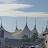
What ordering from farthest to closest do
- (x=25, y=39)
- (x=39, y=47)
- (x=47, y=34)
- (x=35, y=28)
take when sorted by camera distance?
(x=35, y=28) < (x=25, y=39) < (x=39, y=47) < (x=47, y=34)

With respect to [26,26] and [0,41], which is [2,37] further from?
[26,26]

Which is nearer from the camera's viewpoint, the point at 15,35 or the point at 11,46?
the point at 11,46

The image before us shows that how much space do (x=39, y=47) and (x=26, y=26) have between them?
94.0 ft

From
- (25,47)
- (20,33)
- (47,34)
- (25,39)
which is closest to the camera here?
(47,34)

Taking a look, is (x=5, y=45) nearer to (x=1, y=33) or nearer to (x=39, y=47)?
(x=1, y=33)

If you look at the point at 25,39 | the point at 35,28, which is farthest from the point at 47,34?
the point at 35,28

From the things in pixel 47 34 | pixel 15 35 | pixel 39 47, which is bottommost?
pixel 15 35

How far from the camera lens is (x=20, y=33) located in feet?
161

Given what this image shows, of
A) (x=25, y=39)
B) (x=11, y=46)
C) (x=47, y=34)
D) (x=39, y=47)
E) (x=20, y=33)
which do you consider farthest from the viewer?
(x=20, y=33)

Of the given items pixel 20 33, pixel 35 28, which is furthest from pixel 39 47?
pixel 35 28

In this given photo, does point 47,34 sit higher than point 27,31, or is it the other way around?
point 47,34

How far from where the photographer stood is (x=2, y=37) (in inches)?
1431

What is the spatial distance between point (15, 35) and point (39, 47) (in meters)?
28.0

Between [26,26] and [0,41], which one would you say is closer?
[0,41]
